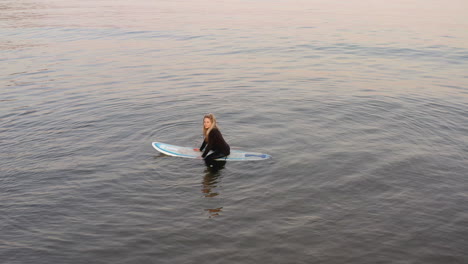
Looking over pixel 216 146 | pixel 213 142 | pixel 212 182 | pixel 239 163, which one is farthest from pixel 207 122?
pixel 212 182

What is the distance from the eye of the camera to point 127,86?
23141 mm

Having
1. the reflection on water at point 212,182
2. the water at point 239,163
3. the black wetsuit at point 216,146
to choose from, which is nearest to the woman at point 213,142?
the black wetsuit at point 216,146

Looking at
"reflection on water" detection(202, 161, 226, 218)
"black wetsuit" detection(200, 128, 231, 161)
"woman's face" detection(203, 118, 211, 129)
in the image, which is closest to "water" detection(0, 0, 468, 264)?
"reflection on water" detection(202, 161, 226, 218)

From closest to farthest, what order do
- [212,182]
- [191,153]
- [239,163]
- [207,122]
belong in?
[212,182]
[207,122]
[239,163]
[191,153]

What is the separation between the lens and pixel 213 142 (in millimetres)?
13234

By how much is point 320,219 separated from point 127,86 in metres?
15.7

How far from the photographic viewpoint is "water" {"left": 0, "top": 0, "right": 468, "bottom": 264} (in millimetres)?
9523

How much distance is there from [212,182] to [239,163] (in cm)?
149

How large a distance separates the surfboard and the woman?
332mm

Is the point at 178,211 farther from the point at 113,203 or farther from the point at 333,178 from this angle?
the point at 333,178

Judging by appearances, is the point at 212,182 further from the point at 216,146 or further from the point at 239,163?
the point at 239,163

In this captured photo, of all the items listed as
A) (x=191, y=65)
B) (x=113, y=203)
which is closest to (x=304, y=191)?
(x=113, y=203)

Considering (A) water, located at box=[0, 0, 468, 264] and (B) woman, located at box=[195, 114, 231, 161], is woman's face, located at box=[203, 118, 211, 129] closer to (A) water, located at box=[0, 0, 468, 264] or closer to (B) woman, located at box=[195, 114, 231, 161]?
(B) woman, located at box=[195, 114, 231, 161]

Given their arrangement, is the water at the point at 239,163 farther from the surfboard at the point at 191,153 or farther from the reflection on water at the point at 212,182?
the surfboard at the point at 191,153
